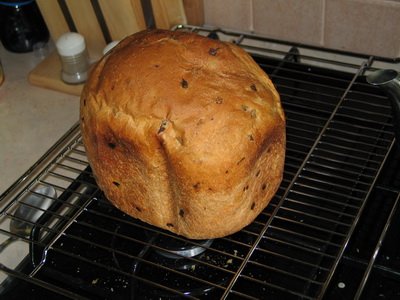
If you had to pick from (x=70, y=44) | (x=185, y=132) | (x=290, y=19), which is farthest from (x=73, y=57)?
(x=185, y=132)

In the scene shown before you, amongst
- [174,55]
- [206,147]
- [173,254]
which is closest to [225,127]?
[206,147]

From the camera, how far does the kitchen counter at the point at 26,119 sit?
1167 mm

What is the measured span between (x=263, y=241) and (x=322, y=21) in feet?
2.01

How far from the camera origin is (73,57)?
1.29 metres

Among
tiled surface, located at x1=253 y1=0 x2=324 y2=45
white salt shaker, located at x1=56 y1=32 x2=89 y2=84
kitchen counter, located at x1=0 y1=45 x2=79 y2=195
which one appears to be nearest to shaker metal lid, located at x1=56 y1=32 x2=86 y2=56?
white salt shaker, located at x1=56 y1=32 x2=89 y2=84

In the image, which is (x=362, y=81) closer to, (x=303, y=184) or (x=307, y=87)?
(x=307, y=87)

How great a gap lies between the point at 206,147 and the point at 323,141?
1.25ft

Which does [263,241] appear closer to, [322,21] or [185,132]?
[185,132]

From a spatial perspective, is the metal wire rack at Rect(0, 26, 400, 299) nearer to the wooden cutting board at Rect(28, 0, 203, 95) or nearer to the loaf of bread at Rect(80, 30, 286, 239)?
the loaf of bread at Rect(80, 30, 286, 239)

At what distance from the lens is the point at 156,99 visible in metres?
0.75

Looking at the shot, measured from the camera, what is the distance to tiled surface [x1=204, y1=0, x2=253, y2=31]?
133 centimetres

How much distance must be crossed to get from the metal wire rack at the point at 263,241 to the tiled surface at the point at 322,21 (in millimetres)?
216

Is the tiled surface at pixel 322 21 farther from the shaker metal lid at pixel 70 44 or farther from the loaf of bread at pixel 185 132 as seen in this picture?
the loaf of bread at pixel 185 132

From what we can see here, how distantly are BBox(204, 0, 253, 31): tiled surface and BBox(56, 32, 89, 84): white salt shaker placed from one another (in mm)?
337
